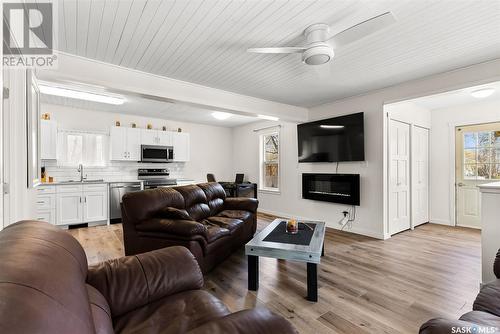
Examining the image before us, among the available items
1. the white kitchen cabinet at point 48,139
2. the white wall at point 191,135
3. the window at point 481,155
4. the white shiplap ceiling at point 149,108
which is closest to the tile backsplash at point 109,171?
the white wall at point 191,135

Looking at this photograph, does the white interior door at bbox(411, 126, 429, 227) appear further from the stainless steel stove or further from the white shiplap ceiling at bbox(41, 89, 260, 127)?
the stainless steel stove

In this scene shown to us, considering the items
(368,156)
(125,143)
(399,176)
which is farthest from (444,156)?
(125,143)

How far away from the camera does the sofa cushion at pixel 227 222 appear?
10.1 feet

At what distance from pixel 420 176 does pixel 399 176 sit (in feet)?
3.27

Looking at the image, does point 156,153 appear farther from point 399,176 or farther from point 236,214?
point 399,176

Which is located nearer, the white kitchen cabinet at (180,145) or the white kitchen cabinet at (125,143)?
the white kitchen cabinet at (125,143)

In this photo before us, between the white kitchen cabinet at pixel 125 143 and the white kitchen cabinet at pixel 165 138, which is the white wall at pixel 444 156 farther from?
the white kitchen cabinet at pixel 125 143

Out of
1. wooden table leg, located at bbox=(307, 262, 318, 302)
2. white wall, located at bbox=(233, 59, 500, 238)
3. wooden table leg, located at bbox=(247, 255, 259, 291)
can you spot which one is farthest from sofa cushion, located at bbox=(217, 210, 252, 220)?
white wall, located at bbox=(233, 59, 500, 238)

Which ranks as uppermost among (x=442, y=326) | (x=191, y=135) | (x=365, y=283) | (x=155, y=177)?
(x=191, y=135)

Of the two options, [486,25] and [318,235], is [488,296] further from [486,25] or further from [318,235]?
[486,25]

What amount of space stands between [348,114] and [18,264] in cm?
461

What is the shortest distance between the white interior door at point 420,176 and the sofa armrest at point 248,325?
4.68 meters

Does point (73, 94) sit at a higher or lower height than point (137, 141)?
higher

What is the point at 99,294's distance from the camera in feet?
3.85
